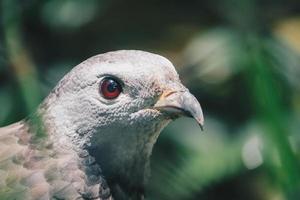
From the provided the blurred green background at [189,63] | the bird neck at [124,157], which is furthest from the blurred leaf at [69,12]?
the bird neck at [124,157]

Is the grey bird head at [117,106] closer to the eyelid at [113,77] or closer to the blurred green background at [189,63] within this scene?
the eyelid at [113,77]

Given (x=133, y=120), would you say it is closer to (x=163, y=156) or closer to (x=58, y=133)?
(x=58, y=133)

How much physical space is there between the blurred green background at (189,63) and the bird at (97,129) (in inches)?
9.7

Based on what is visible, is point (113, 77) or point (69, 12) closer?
point (113, 77)

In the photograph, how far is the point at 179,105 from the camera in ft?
8.82

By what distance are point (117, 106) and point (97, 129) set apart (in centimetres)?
8

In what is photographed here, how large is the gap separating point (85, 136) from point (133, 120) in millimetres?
124

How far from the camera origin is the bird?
8.85ft

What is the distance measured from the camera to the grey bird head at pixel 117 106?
269 cm

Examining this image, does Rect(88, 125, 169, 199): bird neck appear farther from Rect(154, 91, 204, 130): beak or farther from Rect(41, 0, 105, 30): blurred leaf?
Rect(41, 0, 105, 30): blurred leaf

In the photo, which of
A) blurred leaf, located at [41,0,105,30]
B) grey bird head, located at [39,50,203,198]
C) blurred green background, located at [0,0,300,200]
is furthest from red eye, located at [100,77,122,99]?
blurred leaf, located at [41,0,105,30]

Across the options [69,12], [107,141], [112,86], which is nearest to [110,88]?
[112,86]

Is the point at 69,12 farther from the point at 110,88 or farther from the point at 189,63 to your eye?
the point at 110,88

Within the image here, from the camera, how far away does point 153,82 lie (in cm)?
270
